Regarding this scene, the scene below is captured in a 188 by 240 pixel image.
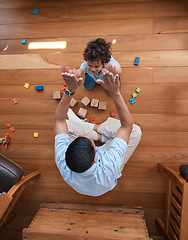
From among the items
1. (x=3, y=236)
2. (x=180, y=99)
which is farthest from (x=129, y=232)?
(x=3, y=236)

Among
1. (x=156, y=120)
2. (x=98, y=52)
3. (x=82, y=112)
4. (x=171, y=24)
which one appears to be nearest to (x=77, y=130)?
(x=82, y=112)

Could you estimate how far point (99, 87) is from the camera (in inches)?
75.7

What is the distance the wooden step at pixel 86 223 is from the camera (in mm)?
1595

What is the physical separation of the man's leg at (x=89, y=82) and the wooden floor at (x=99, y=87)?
6cm

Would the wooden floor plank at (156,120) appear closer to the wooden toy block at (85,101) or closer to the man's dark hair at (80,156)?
the wooden toy block at (85,101)

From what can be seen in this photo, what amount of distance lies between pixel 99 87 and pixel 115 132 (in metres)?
0.51

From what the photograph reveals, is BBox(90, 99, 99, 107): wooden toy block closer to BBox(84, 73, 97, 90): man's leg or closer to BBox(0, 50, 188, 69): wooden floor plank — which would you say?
BBox(84, 73, 97, 90): man's leg

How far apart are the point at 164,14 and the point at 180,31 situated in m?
0.22

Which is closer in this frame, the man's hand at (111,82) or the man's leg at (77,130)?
the man's hand at (111,82)

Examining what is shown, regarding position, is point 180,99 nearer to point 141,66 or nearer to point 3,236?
point 141,66

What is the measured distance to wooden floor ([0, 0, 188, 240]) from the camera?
6.00 ft

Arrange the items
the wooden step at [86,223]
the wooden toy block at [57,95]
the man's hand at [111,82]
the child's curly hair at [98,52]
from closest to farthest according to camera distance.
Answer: the man's hand at [111,82] → the child's curly hair at [98,52] → the wooden step at [86,223] → the wooden toy block at [57,95]

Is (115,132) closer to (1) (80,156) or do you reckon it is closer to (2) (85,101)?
(2) (85,101)

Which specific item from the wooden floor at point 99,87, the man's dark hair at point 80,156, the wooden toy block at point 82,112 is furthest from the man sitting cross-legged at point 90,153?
the wooden floor at point 99,87
